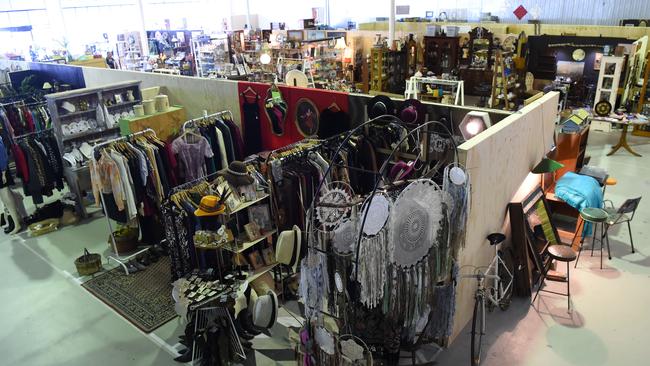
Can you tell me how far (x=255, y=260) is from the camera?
4746 millimetres

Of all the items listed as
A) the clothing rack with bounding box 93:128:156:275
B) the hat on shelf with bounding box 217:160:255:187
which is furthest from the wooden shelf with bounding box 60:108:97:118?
the hat on shelf with bounding box 217:160:255:187

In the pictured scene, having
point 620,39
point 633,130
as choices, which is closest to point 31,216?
point 633,130

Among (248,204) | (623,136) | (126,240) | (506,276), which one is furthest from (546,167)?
(126,240)

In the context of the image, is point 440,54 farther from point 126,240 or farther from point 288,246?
point 288,246

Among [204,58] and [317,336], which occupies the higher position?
[204,58]

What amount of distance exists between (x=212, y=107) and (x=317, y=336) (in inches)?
185

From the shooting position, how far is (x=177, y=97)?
24.5 feet

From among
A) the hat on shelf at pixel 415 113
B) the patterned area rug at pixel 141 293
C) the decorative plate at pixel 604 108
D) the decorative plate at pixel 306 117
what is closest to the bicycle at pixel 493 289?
the hat on shelf at pixel 415 113

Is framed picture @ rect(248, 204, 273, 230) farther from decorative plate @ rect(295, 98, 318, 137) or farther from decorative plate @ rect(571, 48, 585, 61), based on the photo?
decorative plate @ rect(571, 48, 585, 61)

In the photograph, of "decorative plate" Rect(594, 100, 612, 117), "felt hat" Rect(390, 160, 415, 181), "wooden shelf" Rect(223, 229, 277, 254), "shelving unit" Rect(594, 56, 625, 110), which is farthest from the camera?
"shelving unit" Rect(594, 56, 625, 110)

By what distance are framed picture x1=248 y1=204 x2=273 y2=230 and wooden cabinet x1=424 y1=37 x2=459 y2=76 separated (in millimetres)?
9697

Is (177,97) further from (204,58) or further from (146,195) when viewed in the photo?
(204,58)

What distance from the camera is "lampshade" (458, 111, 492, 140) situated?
4496mm

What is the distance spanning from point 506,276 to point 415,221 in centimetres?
212
